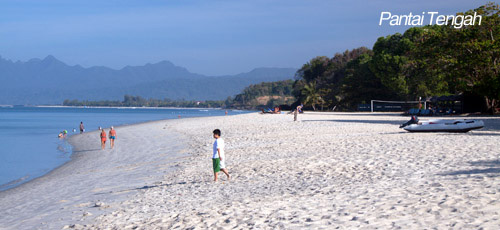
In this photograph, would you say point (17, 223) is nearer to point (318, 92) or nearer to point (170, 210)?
point (170, 210)

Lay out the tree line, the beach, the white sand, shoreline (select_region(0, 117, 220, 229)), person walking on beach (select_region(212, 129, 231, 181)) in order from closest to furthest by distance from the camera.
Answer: the beach < shoreline (select_region(0, 117, 220, 229)) < the white sand < person walking on beach (select_region(212, 129, 231, 181)) < the tree line

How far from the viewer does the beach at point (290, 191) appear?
278 inches

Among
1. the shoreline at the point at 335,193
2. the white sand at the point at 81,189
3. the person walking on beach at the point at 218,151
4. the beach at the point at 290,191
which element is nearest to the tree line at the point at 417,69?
the beach at the point at 290,191

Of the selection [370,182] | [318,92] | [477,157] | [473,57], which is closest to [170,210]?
[370,182]

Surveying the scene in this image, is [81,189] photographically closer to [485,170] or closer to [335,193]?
[335,193]

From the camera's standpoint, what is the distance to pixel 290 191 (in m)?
9.66

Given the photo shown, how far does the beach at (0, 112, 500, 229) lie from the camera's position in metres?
7.06

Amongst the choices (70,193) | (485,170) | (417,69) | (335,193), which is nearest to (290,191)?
(335,193)

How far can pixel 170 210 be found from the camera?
9.06 meters

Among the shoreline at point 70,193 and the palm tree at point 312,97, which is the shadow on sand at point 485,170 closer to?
the shoreline at point 70,193

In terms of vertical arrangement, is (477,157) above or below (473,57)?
below

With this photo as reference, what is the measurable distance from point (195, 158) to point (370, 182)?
8938 millimetres

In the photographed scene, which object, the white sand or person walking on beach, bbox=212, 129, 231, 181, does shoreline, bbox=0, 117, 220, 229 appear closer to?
the white sand

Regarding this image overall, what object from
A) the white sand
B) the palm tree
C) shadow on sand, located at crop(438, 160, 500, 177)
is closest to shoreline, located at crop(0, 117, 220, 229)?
the white sand
